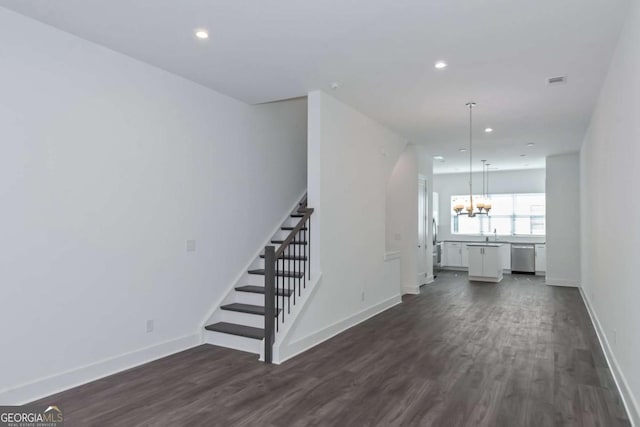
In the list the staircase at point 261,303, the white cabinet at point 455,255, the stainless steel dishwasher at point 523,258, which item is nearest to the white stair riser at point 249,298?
the staircase at point 261,303

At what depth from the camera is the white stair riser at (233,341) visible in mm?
4355

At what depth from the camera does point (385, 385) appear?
354 cm

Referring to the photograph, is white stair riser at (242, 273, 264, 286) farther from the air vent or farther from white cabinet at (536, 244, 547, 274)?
white cabinet at (536, 244, 547, 274)

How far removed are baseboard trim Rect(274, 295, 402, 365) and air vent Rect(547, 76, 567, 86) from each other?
11.9ft

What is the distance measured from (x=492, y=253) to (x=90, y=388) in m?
8.76

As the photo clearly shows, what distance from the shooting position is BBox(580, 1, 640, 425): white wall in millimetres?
2748

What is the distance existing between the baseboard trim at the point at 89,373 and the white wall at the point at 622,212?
156 inches

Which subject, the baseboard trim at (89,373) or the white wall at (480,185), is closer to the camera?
the baseboard trim at (89,373)

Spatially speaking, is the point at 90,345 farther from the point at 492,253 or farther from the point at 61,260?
the point at 492,253

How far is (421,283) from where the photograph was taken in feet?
29.3

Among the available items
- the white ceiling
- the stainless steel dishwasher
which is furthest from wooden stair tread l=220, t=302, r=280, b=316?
the stainless steel dishwasher

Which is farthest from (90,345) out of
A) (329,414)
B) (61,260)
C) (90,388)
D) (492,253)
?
(492,253)

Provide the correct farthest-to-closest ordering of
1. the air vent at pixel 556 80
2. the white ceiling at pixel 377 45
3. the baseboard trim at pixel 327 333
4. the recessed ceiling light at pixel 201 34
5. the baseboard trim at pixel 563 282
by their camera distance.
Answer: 1. the baseboard trim at pixel 563 282
2. the air vent at pixel 556 80
3. the baseboard trim at pixel 327 333
4. the recessed ceiling light at pixel 201 34
5. the white ceiling at pixel 377 45

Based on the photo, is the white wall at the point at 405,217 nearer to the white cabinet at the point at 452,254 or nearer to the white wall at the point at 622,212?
the white wall at the point at 622,212
